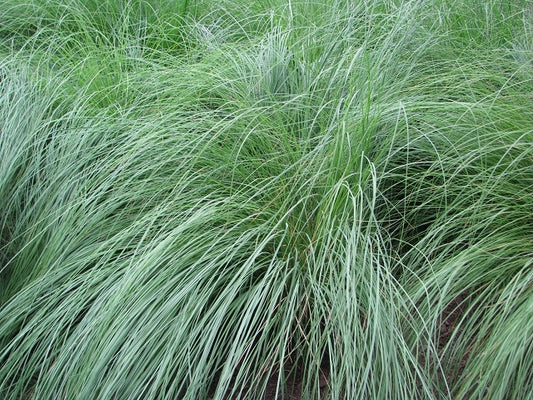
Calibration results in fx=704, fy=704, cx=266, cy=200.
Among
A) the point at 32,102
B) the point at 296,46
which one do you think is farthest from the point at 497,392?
the point at 32,102

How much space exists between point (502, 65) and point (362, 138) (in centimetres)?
105

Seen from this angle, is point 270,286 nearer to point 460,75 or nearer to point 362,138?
point 362,138

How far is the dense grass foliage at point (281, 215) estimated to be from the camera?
8.09ft

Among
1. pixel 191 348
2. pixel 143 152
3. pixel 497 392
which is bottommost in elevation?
pixel 497 392

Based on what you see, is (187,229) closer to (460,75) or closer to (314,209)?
(314,209)

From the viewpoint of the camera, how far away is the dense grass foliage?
2.46m

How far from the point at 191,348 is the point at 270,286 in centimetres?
41

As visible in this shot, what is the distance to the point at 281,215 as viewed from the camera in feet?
9.37

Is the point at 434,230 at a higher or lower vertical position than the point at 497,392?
higher

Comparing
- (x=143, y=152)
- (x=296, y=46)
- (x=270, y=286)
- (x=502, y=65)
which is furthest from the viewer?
(x=296, y=46)

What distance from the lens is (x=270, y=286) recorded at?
274 cm

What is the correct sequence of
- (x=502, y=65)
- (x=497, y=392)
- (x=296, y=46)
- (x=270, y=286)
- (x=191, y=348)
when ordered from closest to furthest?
(x=497, y=392), (x=191, y=348), (x=270, y=286), (x=502, y=65), (x=296, y=46)

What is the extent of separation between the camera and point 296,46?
3.87 meters

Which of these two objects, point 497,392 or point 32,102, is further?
point 32,102
